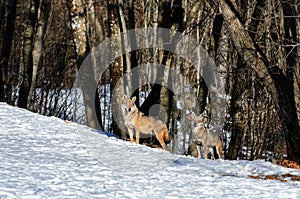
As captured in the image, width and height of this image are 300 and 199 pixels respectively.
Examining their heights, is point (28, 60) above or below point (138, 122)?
above

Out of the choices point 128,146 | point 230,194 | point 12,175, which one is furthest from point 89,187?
point 128,146

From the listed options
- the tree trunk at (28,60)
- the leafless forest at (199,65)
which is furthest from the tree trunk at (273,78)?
the tree trunk at (28,60)

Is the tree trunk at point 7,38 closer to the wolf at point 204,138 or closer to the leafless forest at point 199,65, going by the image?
the leafless forest at point 199,65

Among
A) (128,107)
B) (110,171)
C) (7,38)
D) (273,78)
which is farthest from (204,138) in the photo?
(7,38)

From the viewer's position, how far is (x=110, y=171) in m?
10.3

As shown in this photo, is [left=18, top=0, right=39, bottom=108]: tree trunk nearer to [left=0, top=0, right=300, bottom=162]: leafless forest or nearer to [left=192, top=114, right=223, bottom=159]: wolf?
[left=0, top=0, right=300, bottom=162]: leafless forest

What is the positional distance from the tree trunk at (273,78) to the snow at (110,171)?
79 cm

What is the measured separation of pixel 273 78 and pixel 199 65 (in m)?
A: 11.0

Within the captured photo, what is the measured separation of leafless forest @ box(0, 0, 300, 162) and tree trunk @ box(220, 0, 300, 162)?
20mm

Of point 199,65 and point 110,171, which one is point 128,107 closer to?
point 110,171

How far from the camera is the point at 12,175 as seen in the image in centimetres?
935

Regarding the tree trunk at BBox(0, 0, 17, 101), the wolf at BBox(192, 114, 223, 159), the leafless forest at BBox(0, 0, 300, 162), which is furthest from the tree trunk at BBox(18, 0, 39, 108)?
the wolf at BBox(192, 114, 223, 159)

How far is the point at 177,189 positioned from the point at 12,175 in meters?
2.72

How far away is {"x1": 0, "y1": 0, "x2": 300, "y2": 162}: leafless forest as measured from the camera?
1179cm
